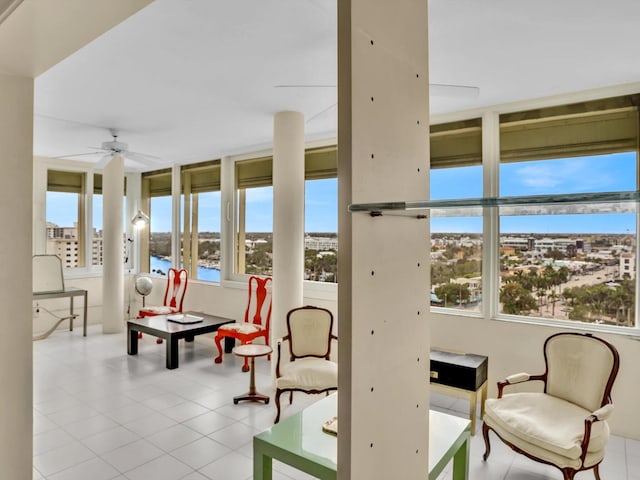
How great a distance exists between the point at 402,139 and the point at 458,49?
2317mm

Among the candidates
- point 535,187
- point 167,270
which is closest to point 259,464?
point 535,187

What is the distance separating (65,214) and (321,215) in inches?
187

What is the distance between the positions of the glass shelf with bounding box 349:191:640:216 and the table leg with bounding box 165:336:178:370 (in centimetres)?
473

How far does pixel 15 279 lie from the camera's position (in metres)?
1.74

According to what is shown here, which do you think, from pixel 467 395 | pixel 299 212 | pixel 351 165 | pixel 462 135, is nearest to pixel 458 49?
pixel 462 135

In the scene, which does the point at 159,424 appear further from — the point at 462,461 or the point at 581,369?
the point at 581,369

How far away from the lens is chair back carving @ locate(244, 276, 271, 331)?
5.22m

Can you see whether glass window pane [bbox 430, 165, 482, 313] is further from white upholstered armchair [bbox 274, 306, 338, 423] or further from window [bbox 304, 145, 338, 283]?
window [bbox 304, 145, 338, 283]

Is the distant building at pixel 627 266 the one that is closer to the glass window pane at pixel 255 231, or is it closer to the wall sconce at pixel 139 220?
the glass window pane at pixel 255 231

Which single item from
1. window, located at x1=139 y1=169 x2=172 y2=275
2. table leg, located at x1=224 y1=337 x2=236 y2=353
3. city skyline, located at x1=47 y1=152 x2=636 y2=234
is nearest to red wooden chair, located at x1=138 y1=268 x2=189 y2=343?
window, located at x1=139 y1=169 x2=172 y2=275

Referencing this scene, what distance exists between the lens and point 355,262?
57 centimetres

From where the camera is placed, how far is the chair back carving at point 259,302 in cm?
522

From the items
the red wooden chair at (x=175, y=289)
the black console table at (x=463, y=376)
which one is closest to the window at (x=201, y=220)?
the red wooden chair at (x=175, y=289)

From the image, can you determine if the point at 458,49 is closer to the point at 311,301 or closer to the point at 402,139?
the point at 402,139
